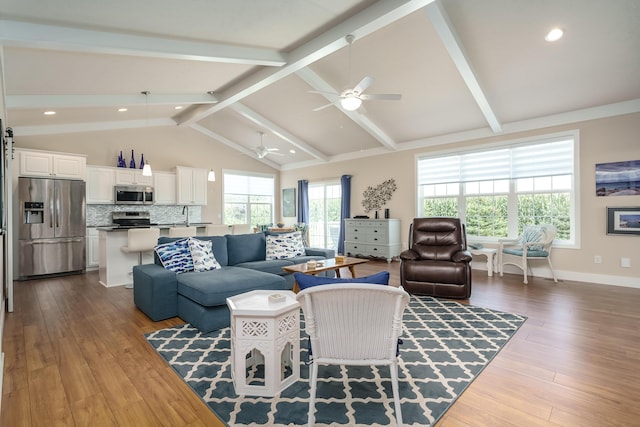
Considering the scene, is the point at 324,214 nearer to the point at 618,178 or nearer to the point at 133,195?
the point at 133,195

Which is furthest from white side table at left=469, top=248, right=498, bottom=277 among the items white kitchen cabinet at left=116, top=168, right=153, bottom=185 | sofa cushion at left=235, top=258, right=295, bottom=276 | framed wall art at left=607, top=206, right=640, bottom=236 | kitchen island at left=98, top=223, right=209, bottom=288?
white kitchen cabinet at left=116, top=168, right=153, bottom=185

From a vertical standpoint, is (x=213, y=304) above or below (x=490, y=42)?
below

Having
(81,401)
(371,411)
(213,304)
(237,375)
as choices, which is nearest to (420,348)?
(371,411)

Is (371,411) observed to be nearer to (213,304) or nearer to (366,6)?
(213,304)

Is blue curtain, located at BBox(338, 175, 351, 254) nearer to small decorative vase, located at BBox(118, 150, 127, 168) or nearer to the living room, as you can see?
the living room

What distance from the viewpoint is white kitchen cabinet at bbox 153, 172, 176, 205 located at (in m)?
7.20

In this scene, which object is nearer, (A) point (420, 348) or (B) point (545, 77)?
(A) point (420, 348)

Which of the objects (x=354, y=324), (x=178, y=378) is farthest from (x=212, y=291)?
(x=354, y=324)

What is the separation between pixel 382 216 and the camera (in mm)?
7562

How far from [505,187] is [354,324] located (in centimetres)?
542

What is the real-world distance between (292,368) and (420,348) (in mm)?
1145

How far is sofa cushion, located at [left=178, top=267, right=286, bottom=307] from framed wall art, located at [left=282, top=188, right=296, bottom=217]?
20.3 feet

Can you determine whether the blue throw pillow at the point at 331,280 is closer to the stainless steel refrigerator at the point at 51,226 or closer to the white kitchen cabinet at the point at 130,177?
the stainless steel refrigerator at the point at 51,226

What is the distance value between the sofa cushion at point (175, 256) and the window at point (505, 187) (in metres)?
5.04
